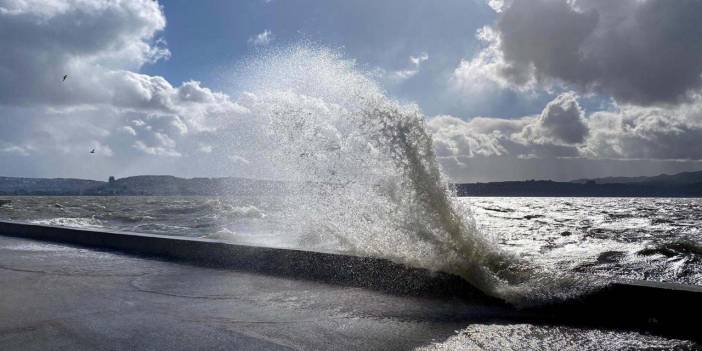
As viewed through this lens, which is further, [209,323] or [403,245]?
[403,245]

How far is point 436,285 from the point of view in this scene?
13.4ft

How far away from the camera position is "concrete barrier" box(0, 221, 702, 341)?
303 cm

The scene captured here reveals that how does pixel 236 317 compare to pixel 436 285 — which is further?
pixel 436 285

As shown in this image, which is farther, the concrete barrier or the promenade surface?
the concrete barrier

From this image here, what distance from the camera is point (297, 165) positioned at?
8.66m

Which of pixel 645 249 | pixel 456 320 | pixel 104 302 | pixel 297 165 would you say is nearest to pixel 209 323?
pixel 104 302

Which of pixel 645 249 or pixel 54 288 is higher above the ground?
pixel 54 288

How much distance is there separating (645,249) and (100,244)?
11.0m

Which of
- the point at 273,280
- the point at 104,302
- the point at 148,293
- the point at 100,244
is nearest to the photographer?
the point at 104,302

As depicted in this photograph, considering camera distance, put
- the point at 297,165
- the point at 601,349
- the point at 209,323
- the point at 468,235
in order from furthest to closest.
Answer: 1. the point at 297,165
2. the point at 468,235
3. the point at 209,323
4. the point at 601,349

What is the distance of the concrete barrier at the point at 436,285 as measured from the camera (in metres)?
3.03

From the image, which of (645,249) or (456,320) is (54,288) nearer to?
(456,320)

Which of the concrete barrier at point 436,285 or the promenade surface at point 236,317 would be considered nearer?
the promenade surface at point 236,317

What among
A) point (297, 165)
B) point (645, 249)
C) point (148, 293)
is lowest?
point (645, 249)
